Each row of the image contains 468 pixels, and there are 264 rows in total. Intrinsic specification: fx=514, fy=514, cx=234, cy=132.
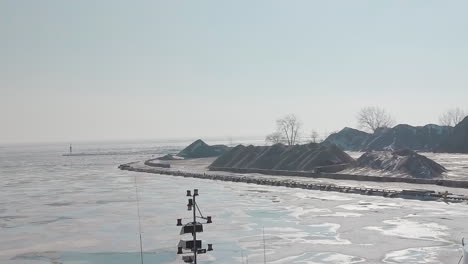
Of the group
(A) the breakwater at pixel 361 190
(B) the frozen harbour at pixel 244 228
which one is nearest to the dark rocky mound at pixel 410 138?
(A) the breakwater at pixel 361 190

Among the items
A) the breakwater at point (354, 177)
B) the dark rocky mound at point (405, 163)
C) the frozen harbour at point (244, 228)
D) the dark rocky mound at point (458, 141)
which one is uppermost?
the dark rocky mound at point (458, 141)

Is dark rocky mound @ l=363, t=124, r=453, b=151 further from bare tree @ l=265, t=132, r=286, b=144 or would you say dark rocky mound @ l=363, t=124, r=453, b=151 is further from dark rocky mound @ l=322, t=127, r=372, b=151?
bare tree @ l=265, t=132, r=286, b=144

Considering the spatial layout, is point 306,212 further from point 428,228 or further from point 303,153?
point 303,153

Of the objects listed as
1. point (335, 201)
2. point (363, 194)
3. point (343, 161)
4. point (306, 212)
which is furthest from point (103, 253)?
point (343, 161)

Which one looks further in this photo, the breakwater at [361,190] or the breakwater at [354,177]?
the breakwater at [354,177]

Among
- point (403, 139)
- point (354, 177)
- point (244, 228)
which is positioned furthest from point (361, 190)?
point (403, 139)

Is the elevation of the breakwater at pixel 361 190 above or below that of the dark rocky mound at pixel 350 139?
below

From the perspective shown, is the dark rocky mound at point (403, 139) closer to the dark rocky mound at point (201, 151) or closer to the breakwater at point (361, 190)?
the dark rocky mound at point (201, 151)
